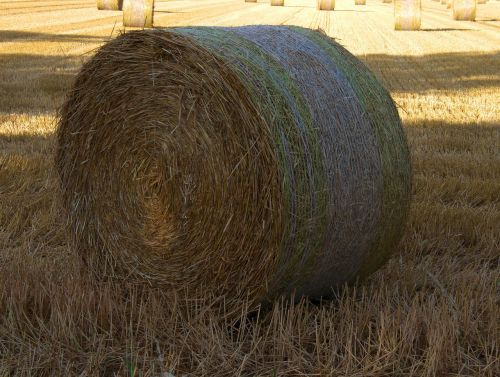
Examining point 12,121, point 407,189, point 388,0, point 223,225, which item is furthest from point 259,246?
point 388,0

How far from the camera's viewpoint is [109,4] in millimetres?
25938

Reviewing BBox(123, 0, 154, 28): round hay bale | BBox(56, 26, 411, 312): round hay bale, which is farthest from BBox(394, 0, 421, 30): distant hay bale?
BBox(56, 26, 411, 312): round hay bale

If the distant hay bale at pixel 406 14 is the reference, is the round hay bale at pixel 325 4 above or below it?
below

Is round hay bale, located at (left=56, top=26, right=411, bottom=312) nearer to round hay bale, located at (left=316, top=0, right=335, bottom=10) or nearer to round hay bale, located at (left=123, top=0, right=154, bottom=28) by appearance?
round hay bale, located at (left=123, top=0, right=154, bottom=28)

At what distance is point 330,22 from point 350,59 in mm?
20417

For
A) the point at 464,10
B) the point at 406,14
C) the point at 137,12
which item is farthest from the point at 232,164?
the point at 464,10

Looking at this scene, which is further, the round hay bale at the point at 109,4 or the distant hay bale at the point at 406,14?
the round hay bale at the point at 109,4

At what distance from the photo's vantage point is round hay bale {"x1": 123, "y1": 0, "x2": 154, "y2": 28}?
736 inches

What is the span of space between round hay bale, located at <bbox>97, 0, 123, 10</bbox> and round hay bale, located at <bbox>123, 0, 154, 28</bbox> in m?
7.12

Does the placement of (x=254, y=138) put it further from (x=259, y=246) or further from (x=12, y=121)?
(x=12, y=121)

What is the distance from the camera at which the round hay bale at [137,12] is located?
736 inches

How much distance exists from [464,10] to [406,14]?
5.19 meters

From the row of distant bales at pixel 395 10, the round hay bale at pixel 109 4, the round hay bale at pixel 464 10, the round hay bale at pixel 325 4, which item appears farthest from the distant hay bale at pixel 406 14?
the round hay bale at pixel 109 4

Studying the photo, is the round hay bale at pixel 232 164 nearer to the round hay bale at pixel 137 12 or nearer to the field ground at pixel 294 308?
the field ground at pixel 294 308
